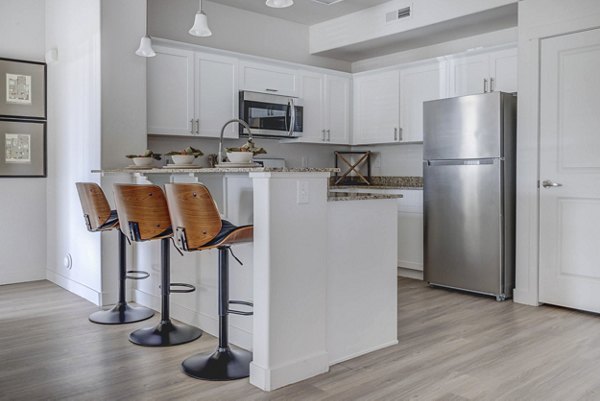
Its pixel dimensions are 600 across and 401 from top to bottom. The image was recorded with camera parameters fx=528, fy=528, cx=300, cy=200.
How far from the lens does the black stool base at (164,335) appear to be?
308 centimetres

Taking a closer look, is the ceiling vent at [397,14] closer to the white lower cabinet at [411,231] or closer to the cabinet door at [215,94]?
the cabinet door at [215,94]

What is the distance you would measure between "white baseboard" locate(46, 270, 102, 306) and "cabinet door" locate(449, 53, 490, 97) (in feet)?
12.0

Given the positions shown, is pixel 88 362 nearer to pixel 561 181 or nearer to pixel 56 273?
pixel 56 273

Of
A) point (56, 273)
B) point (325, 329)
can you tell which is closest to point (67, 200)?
point (56, 273)

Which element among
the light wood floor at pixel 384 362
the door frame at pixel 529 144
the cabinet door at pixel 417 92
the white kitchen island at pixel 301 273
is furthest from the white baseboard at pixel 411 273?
the white kitchen island at pixel 301 273

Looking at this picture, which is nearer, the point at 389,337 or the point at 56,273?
the point at 389,337

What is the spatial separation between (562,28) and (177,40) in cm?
332

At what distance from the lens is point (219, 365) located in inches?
104

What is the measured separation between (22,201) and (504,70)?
177 inches

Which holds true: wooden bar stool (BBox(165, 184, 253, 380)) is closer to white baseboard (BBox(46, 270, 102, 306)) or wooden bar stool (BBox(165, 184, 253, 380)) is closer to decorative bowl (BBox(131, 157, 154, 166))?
decorative bowl (BBox(131, 157, 154, 166))

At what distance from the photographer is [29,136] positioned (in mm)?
4805

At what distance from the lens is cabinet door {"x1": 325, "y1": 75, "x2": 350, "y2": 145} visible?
5.85 metres

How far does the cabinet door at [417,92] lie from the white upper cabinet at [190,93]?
1752 millimetres

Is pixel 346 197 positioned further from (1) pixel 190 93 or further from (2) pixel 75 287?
(2) pixel 75 287
